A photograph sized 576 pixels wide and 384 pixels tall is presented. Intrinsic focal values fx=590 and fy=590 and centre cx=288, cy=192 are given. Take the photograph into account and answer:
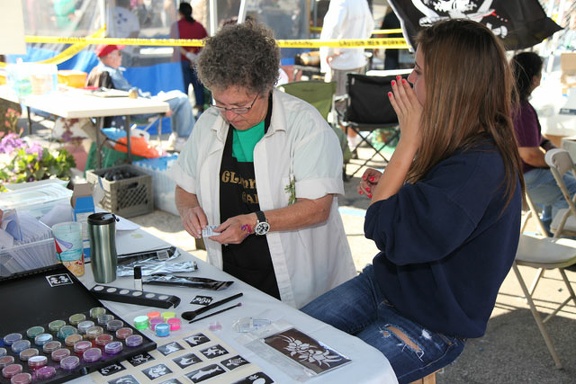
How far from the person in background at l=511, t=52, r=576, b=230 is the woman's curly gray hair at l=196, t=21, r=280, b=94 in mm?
2249

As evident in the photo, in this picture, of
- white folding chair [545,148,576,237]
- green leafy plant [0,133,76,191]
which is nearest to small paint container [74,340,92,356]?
Answer: white folding chair [545,148,576,237]

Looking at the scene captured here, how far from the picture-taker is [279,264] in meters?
2.12

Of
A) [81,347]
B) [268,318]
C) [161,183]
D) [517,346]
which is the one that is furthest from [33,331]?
[161,183]

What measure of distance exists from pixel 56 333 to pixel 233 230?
664 mm

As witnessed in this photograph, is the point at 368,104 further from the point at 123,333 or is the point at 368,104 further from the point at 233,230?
the point at 123,333

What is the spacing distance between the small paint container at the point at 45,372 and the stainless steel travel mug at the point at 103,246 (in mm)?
526

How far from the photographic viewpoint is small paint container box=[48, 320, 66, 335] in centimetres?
137

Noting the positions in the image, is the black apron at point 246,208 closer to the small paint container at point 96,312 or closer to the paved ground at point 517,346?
the small paint container at point 96,312

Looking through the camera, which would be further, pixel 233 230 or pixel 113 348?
pixel 233 230

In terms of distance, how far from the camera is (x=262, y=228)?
1.97 meters

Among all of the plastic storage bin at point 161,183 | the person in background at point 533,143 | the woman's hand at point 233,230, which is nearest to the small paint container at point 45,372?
the woman's hand at point 233,230

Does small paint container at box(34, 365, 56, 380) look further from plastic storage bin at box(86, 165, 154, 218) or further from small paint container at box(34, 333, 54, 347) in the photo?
plastic storage bin at box(86, 165, 154, 218)

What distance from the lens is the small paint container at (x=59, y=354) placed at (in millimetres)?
1252

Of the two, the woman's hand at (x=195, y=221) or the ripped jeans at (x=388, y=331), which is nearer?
the ripped jeans at (x=388, y=331)
